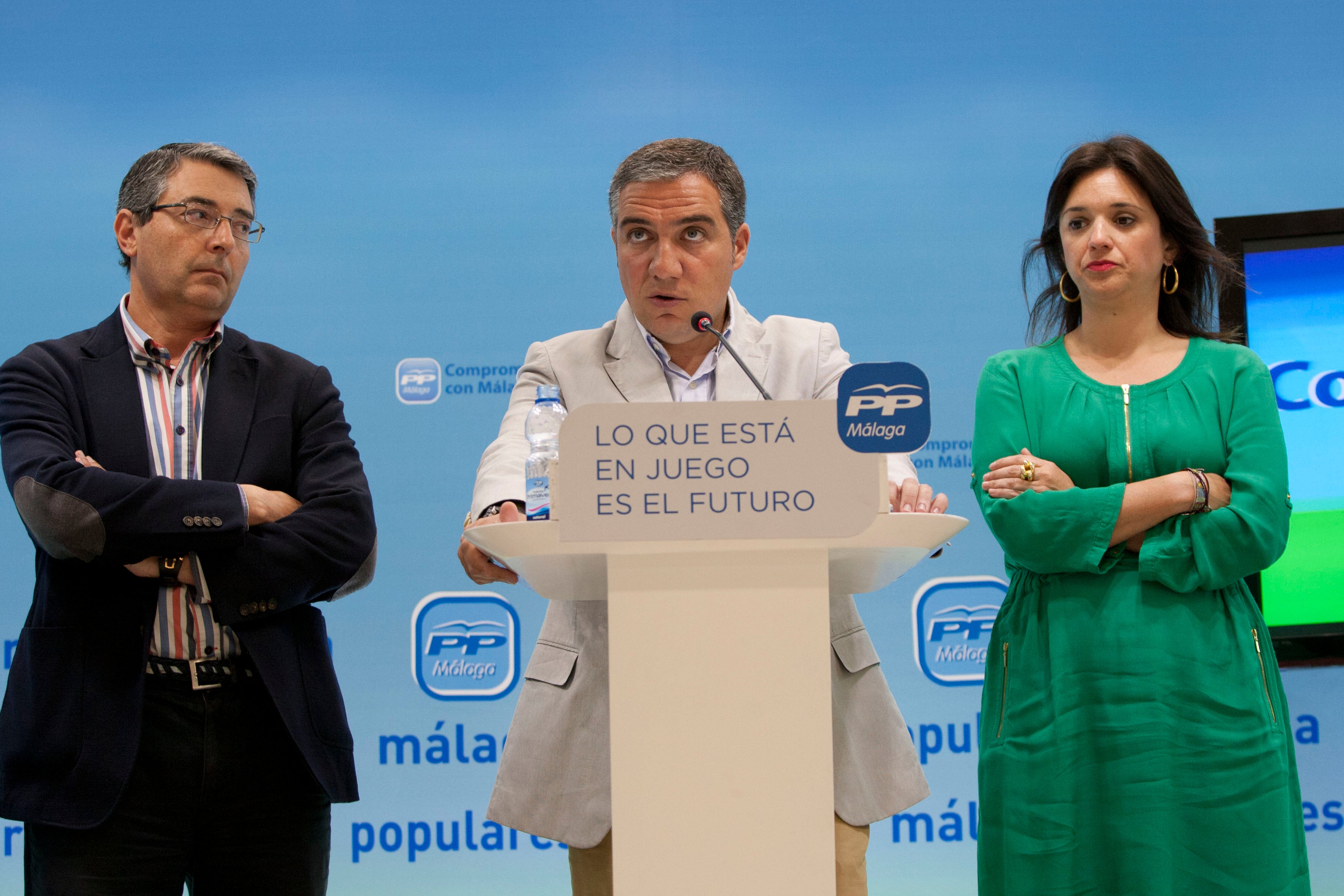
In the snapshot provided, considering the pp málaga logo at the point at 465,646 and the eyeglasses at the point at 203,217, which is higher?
the eyeglasses at the point at 203,217

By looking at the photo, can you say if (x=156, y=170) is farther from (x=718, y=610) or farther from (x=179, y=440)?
(x=718, y=610)

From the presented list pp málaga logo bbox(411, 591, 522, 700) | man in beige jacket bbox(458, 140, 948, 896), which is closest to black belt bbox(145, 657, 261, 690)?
man in beige jacket bbox(458, 140, 948, 896)

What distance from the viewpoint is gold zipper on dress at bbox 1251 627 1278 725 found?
6.25 feet

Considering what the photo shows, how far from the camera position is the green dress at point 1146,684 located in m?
1.87

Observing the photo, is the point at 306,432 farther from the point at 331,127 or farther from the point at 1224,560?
the point at 331,127

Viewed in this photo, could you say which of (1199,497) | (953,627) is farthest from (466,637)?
(1199,497)

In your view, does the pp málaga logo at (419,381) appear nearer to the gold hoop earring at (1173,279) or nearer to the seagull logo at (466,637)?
the seagull logo at (466,637)

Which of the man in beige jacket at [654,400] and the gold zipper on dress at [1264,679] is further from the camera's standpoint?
the gold zipper on dress at [1264,679]

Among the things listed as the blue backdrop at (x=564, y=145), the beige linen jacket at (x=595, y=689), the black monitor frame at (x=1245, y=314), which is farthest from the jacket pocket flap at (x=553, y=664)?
the black monitor frame at (x=1245, y=314)

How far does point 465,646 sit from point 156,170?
180 centimetres

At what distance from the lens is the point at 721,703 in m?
1.22

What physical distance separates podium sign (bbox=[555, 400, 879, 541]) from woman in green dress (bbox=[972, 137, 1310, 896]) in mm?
879

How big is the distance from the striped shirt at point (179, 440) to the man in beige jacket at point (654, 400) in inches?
21.2

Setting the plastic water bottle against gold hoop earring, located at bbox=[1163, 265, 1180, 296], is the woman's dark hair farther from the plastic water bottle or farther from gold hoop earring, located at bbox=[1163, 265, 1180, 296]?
the plastic water bottle
